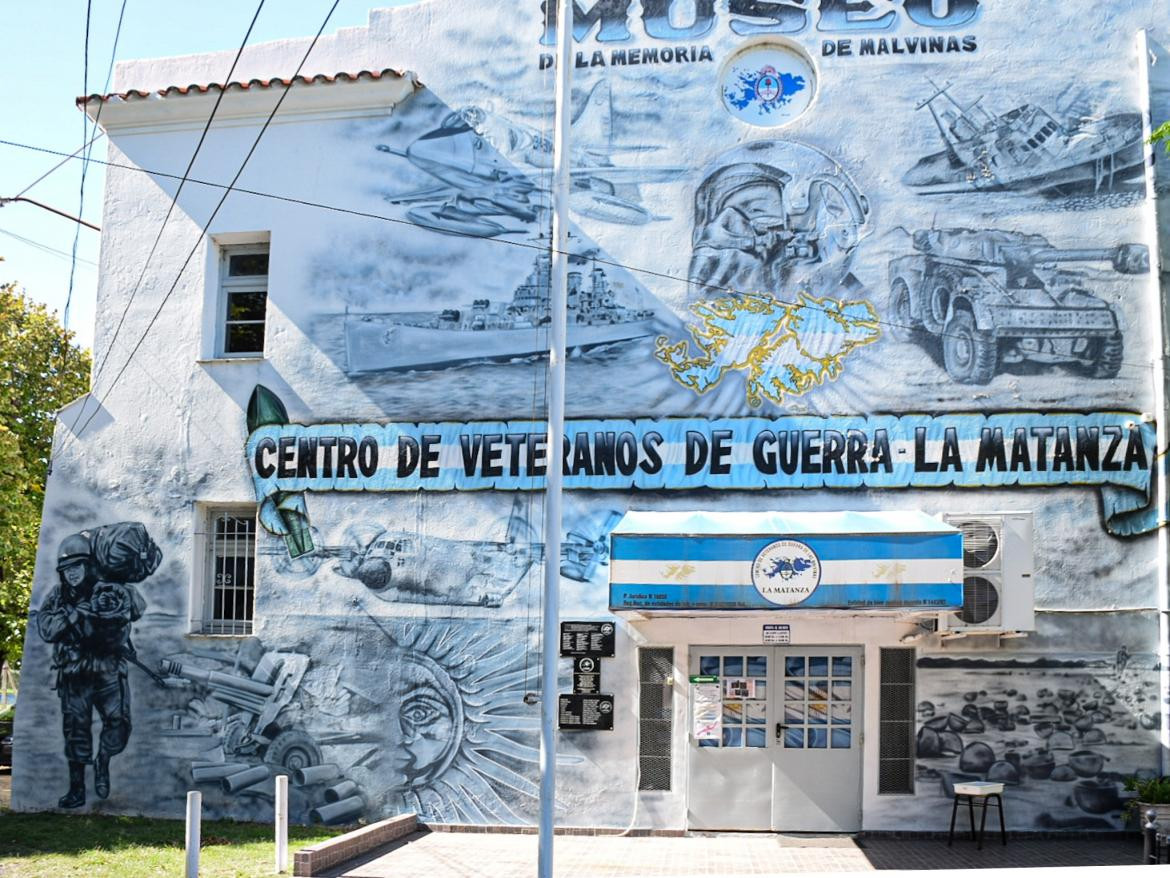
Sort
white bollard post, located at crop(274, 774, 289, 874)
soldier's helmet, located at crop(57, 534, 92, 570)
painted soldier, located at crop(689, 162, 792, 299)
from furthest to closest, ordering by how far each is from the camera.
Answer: soldier's helmet, located at crop(57, 534, 92, 570)
painted soldier, located at crop(689, 162, 792, 299)
white bollard post, located at crop(274, 774, 289, 874)

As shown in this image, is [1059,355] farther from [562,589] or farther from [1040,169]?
[562,589]

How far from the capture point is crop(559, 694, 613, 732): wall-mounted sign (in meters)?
14.9

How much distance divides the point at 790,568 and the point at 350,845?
17.1 feet

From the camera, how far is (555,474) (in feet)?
38.1

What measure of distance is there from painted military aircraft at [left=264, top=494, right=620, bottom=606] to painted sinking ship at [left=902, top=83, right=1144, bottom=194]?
5652 mm

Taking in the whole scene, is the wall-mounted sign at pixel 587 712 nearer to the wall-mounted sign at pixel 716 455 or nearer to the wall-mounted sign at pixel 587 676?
the wall-mounted sign at pixel 587 676

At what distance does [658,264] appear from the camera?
15.5 metres

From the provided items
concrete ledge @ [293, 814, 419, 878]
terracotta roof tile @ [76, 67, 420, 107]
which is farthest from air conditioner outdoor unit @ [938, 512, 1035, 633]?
terracotta roof tile @ [76, 67, 420, 107]

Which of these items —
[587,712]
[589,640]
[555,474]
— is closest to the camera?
[555,474]

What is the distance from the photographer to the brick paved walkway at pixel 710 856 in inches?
502

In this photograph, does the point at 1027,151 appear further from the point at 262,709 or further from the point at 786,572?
the point at 262,709

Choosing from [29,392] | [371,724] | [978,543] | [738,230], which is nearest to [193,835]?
[371,724]

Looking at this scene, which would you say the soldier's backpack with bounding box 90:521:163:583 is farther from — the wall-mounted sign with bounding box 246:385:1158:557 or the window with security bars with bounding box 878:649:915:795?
the window with security bars with bounding box 878:649:915:795

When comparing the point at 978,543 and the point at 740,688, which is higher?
the point at 978,543
